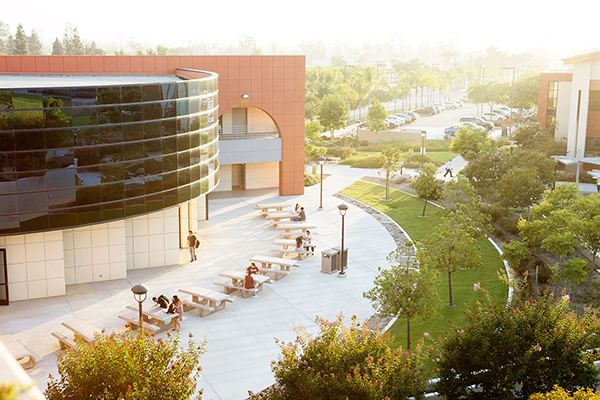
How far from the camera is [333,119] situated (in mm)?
62594

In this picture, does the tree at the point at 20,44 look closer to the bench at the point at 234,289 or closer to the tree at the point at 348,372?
the bench at the point at 234,289

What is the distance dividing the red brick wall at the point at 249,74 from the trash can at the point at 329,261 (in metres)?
14.0

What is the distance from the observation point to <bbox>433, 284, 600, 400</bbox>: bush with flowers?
41.8 feet

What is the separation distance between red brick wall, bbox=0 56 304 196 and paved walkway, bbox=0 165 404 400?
7.86 m

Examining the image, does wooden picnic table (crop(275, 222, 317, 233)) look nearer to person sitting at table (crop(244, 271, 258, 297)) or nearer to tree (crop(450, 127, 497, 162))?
person sitting at table (crop(244, 271, 258, 297))

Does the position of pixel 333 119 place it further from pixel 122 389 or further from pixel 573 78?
pixel 122 389

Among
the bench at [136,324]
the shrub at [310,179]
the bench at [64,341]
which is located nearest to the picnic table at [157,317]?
the bench at [136,324]

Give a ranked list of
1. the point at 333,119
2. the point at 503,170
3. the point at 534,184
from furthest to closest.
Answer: the point at 333,119 → the point at 503,170 → the point at 534,184

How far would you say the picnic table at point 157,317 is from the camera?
20.1 meters

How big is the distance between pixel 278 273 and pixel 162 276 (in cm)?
465

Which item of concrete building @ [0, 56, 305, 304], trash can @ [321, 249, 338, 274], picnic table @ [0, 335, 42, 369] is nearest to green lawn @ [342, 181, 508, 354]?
trash can @ [321, 249, 338, 274]

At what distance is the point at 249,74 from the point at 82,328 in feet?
71.0

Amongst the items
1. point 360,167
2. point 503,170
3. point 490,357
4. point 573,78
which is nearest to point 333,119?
point 360,167

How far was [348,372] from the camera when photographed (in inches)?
477
